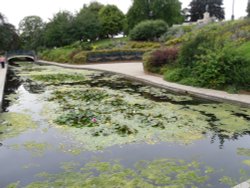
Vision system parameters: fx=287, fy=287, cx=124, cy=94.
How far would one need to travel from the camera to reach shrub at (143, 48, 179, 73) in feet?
53.0

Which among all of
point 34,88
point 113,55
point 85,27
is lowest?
point 34,88

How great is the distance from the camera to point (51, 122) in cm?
794

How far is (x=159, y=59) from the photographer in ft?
55.0

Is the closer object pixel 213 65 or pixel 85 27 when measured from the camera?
pixel 213 65

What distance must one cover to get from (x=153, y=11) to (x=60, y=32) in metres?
17.0

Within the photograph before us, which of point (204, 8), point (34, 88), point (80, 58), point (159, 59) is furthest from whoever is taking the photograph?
point (204, 8)

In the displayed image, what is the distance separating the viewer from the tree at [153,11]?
164 feet

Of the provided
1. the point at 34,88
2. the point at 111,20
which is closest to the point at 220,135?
the point at 34,88

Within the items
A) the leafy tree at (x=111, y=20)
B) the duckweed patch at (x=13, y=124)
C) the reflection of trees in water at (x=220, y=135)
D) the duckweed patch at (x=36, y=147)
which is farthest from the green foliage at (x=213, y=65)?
the leafy tree at (x=111, y=20)

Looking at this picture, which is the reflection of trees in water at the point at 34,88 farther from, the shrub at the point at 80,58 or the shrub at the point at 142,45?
the shrub at the point at 142,45

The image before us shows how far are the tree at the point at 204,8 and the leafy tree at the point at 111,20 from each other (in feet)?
56.3

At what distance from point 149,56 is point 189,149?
12162 millimetres

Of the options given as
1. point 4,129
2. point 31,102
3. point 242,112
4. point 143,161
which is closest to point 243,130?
point 242,112

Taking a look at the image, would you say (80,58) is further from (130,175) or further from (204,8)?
(204,8)
